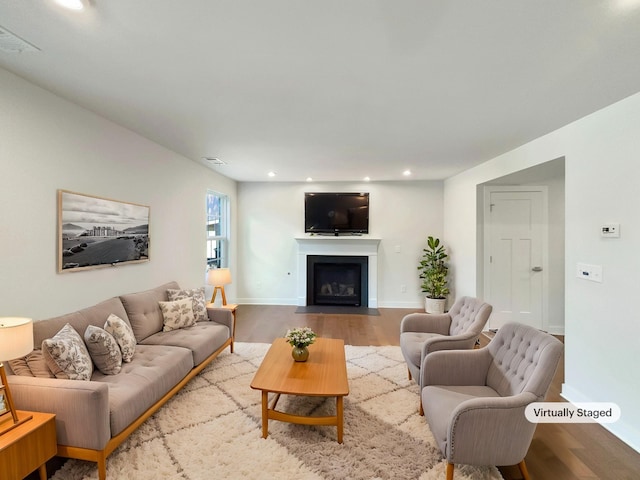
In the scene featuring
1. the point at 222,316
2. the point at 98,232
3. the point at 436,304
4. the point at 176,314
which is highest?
the point at 98,232

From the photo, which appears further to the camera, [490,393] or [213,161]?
[213,161]

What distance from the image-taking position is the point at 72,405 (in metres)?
1.69

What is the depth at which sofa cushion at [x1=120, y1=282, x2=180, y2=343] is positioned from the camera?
9.37 feet

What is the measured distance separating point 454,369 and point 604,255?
1585 mm

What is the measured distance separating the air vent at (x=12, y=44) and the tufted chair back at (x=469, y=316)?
3.65 metres

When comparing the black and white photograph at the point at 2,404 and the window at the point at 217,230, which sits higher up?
the window at the point at 217,230

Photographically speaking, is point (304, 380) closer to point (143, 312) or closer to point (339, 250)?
point (143, 312)

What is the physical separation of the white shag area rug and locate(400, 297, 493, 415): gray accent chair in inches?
15.0

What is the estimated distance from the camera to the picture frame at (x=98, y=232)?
2.37 metres

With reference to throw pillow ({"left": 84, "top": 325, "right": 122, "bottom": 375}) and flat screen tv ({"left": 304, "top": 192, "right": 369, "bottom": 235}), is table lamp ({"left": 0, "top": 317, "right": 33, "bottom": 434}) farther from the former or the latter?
flat screen tv ({"left": 304, "top": 192, "right": 369, "bottom": 235})

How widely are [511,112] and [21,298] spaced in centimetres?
403

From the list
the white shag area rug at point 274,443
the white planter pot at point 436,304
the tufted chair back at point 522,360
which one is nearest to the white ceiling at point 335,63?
the tufted chair back at point 522,360

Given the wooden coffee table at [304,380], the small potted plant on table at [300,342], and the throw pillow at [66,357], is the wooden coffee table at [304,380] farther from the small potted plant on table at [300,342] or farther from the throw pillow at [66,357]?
the throw pillow at [66,357]

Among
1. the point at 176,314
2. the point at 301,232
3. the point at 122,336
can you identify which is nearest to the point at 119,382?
the point at 122,336
